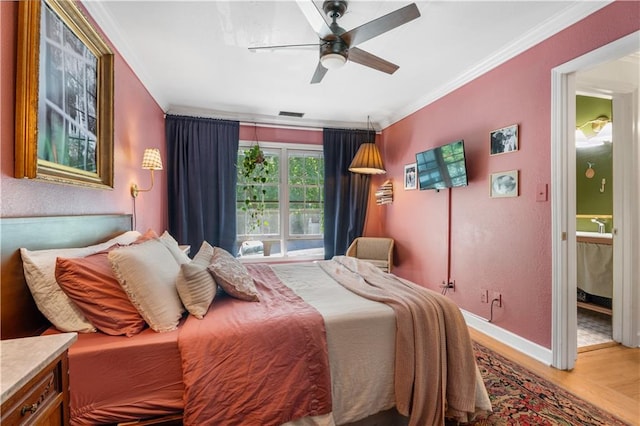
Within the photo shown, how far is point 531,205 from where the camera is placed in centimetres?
250

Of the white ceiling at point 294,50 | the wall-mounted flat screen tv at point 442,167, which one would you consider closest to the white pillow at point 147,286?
the white ceiling at point 294,50

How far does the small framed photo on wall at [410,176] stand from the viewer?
13.5 feet

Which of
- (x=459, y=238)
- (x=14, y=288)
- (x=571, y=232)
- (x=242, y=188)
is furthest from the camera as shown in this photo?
(x=242, y=188)

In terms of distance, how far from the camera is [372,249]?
452cm

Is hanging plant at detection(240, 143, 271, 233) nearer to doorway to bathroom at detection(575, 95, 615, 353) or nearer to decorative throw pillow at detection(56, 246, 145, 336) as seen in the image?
decorative throw pillow at detection(56, 246, 145, 336)

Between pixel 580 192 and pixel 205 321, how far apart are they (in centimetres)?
467

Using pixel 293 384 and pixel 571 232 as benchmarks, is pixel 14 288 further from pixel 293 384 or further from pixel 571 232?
pixel 571 232

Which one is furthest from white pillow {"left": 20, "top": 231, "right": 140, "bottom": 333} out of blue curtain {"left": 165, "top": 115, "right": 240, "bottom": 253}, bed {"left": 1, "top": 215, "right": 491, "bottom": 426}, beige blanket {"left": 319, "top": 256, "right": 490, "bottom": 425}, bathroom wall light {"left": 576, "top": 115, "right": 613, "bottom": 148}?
bathroom wall light {"left": 576, "top": 115, "right": 613, "bottom": 148}

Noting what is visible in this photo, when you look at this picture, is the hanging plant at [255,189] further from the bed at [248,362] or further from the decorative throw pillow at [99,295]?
the decorative throw pillow at [99,295]

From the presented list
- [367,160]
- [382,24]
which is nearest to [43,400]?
[382,24]

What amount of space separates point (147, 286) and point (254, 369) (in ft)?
2.18

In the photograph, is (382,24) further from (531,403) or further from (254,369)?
(531,403)

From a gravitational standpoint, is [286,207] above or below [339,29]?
below

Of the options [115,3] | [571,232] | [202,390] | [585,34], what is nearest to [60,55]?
[115,3]
